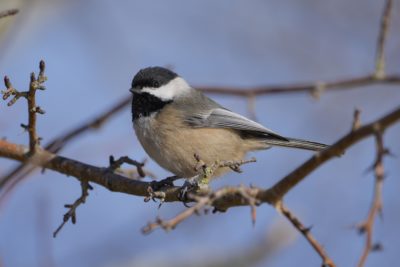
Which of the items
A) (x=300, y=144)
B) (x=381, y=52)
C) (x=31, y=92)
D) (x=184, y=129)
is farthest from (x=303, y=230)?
(x=184, y=129)

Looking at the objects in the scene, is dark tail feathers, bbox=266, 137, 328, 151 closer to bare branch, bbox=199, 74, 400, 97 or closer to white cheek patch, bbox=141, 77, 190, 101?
white cheek patch, bbox=141, 77, 190, 101

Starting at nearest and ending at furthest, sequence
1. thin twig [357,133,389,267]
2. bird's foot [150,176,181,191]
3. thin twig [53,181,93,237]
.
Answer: thin twig [357,133,389,267] → thin twig [53,181,93,237] → bird's foot [150,176,181,191]

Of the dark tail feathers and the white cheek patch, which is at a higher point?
the white cheek patch

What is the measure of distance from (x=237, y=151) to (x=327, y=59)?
3.21 meters

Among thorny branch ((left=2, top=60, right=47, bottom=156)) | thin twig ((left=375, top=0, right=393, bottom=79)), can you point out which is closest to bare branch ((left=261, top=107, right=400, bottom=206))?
thin twig ((left=375, top=0, right=393, bottom=79))

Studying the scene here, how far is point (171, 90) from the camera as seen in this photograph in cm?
390

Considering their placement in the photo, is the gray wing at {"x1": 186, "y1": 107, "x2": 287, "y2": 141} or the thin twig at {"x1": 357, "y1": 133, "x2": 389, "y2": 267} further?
the gray wing at {"x1": 186, "y1": 107, "x2": 287, "y2": 141}

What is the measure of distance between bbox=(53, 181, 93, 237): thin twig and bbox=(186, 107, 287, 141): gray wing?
1087mm

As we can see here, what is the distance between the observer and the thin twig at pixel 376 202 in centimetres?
127

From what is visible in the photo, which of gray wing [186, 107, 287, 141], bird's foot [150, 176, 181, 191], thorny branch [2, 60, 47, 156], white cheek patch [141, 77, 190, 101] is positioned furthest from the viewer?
white cheek patch [141, 77, 190, 101]

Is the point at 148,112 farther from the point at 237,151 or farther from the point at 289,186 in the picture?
the point at 289,186

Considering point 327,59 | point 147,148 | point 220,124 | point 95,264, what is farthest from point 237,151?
point 327,59

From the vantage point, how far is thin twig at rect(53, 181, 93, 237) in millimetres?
2576

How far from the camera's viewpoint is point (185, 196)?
266 centimetres
